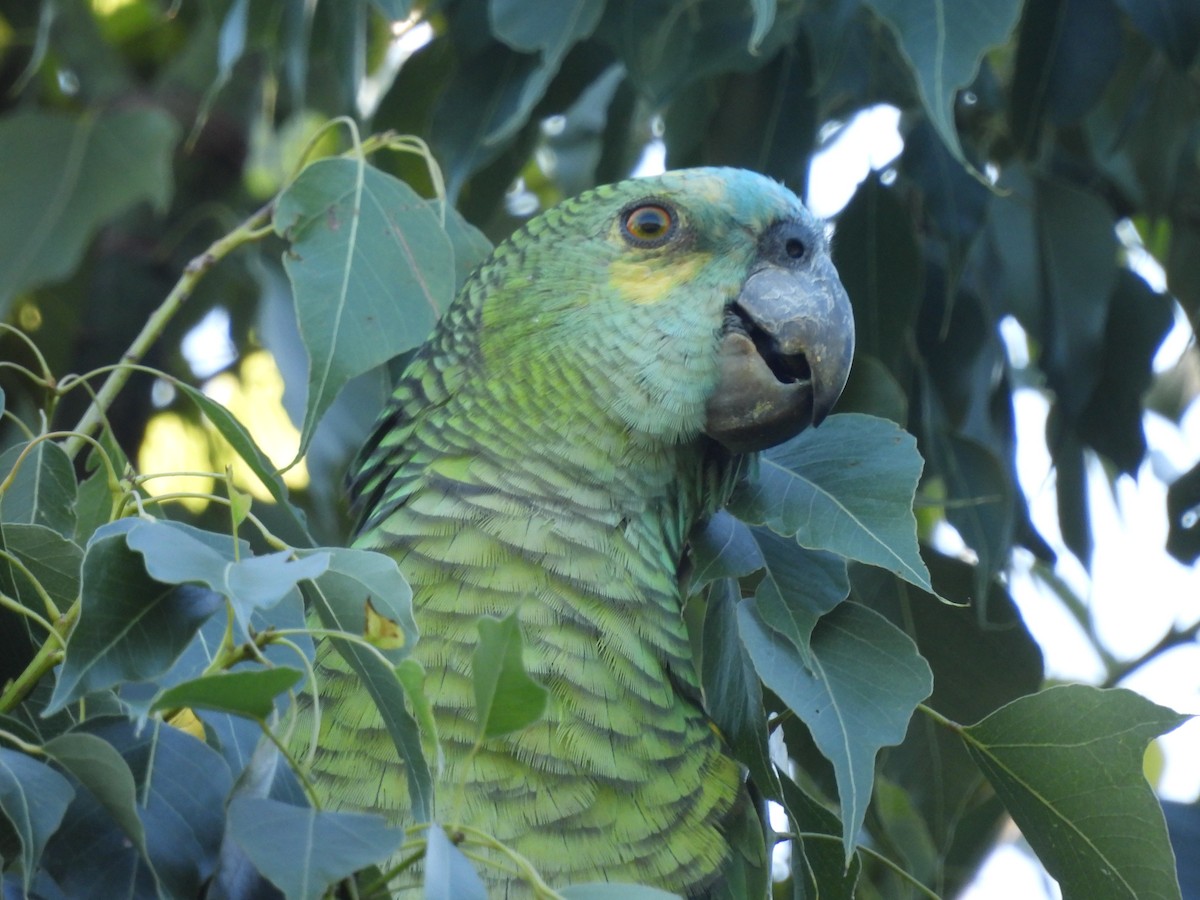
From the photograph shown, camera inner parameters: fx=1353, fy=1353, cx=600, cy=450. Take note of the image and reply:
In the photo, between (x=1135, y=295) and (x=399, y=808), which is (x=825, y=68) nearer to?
(x=1135, y=295)

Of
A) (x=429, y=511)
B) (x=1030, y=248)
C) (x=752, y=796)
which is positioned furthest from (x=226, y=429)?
(x=1030, y=248)

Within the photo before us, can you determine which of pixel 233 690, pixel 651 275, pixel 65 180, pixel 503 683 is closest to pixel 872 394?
pixel 651 275

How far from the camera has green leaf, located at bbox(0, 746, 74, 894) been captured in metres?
0.81

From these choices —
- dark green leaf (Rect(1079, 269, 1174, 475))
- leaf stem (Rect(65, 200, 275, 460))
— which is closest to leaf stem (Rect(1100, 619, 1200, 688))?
dark green leaf (Rect(1079, 269, 1174, 475))

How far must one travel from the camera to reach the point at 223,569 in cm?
83

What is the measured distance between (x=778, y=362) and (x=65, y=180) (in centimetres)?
161

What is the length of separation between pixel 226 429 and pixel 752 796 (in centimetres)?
62

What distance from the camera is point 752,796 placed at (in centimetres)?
133

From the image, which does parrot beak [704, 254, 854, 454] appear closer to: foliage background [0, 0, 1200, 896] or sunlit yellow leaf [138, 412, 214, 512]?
foliage background [0, 0, 1200, 896]

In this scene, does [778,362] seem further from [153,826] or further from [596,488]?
[153,826]

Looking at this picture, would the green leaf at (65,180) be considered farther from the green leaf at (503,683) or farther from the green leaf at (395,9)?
the green leaf at (503,683)

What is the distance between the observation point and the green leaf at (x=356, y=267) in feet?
4.17

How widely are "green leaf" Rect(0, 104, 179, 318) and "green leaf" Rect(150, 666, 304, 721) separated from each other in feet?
5.67

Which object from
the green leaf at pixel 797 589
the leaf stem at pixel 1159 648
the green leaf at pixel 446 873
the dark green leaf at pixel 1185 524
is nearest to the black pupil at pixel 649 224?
the green leaf at pixel 797 589
